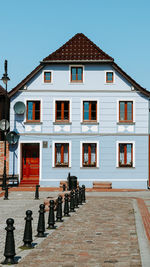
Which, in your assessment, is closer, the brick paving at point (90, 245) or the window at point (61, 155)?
the brick paving at point (90, 245)

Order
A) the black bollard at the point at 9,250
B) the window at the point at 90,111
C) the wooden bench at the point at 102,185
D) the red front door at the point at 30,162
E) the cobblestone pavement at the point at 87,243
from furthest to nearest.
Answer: the red front door at the point at 30,162 < the window at the point at 90,111 < the wooden bench at the point at 102,185 < the cobblestone pavement at the point at 87,243 < the black bollard at the point at 9,250

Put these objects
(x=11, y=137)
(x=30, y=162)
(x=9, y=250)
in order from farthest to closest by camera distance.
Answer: (x=30, y=162) < (x=11, y=137) < (x=9, y=250)

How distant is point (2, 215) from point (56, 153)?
15305 millimetres

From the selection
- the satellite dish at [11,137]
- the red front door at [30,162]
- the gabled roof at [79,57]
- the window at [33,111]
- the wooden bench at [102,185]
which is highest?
the gabled roof at [79,57]

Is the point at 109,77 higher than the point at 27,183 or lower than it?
higher

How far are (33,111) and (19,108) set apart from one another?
3.31 feet

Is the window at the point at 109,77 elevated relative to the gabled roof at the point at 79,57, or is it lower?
lower

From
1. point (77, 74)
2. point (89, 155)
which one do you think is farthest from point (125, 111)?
point (77, 74)

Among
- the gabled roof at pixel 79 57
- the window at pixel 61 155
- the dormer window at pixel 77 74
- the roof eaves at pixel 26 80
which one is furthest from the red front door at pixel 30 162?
the dormer window at pixel 77 74

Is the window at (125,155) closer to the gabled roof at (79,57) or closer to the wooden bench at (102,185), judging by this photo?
the wooden bench at (102,185)

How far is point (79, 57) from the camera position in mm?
29562

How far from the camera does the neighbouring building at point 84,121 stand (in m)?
29.1

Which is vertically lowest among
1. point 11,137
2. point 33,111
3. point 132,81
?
point 11,137

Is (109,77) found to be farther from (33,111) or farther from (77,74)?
(33,111)
